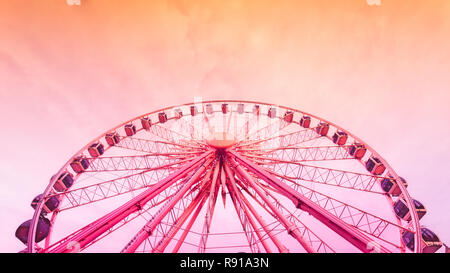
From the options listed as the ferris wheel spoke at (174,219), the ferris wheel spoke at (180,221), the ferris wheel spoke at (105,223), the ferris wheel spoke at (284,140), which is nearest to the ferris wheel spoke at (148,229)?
the ferris wheel spoke at (174,219)

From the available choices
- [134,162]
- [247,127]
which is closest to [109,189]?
[134,162]

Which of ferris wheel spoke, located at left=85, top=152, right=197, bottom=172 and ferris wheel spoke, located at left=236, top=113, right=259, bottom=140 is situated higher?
ferris wheel spoke, located at left=236, top=113, right=259, bottom=140

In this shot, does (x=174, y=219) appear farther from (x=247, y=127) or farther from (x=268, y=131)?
(x=268, y=131)

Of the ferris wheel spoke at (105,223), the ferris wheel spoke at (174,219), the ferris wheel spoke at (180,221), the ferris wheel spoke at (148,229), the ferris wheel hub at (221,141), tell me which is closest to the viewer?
A: the ferris wheel spoke at (105,223)

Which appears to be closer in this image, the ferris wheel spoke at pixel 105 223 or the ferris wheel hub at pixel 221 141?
the ferris wheel spoke at pixel 105 223

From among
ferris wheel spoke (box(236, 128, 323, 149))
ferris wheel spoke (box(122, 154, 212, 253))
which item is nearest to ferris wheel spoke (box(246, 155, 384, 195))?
ferris wheel spoke (box(236, 128, 323, 149))

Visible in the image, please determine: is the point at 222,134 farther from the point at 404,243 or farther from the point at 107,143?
the point at 404,243

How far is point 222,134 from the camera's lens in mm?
12875

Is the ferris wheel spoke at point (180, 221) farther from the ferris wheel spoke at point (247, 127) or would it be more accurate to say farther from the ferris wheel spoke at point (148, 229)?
the ferris wheel spoke at point (247, 127)

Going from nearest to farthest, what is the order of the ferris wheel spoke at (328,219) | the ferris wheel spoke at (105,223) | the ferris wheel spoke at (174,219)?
the ferris wheel spoke at (328,219), the ferris wheel spoke at (105,223), the ferris wheel spoke at (174,219)

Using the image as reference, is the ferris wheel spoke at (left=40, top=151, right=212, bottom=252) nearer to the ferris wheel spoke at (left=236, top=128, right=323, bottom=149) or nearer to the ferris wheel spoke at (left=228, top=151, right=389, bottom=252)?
the ferris wheel spoke at (left=228, top=151, right=389, bottom=252)

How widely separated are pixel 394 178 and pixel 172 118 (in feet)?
54.0

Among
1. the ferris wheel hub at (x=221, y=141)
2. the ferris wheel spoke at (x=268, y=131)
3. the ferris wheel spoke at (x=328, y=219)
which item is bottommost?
the ferris wheel spoke at (x=328, y=219)
